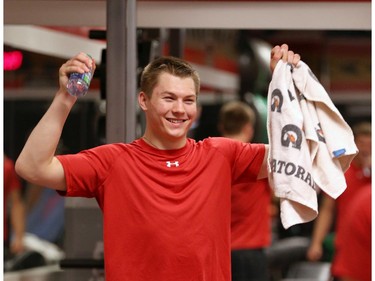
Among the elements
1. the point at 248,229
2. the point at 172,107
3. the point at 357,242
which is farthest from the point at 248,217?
the point at 172,107

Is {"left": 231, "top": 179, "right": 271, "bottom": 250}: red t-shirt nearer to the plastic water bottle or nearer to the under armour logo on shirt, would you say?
the under armour logo on shirt

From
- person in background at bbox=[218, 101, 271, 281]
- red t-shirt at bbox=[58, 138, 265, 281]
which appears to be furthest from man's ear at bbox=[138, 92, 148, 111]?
person in background at bbox=[218, 101, 271, 281]

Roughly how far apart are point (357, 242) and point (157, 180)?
2.62 m

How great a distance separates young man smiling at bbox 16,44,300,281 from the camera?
386 centimetres

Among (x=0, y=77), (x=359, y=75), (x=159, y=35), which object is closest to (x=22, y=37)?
(x=159, y=35)

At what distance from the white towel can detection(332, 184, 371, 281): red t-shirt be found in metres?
2.25

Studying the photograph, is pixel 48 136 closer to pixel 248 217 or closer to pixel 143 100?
pixel 143 100

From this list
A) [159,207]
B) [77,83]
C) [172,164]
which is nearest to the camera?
[77,83]

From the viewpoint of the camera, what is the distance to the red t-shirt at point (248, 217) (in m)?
6.84

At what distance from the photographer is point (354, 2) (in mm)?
6035

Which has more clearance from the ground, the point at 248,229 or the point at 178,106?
the point at 178,106

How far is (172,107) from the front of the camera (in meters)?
3.96

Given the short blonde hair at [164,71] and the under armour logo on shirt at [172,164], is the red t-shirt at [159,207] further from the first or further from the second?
the short blonde hair at [164,71]

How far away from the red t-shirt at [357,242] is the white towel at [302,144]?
7.38ft
